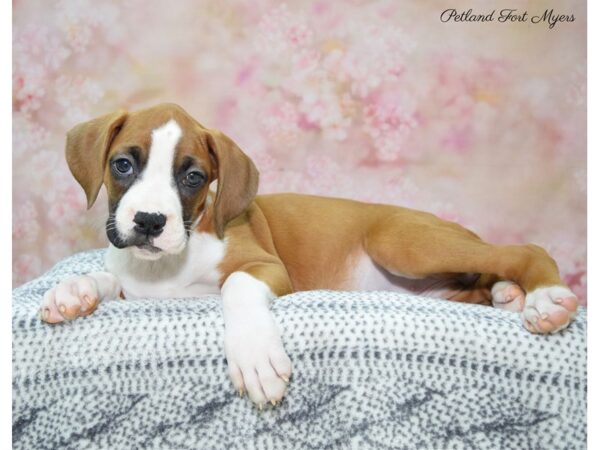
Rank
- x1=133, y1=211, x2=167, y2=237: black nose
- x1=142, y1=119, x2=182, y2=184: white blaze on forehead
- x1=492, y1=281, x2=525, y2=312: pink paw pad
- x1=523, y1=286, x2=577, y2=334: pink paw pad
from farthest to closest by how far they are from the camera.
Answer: x1=492, y1=281, x2=525, y2=312: pink paw pad
x1=142, y1=119, x2=182, y2=184: white blaze on forehead
x1=133, y1=211, x2=167, y2=237: black nose
x1=523, y1=286, x2=577, y2=334: pink paw pad

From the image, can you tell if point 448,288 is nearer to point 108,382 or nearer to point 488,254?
point 488,254

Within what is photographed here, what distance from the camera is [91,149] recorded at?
271 centimetres

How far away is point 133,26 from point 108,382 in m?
2.89

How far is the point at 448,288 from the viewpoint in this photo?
11.1ft

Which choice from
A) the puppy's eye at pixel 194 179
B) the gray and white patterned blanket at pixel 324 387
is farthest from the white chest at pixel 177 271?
the gray and white patterned blanket at pixel 324 387

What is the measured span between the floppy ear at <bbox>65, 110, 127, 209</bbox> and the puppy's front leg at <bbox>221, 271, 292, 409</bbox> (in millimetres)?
882

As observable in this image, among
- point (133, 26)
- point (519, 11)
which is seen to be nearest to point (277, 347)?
point (133, 26)

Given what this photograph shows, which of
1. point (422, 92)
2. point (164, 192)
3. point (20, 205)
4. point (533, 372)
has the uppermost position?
point (422, 92)

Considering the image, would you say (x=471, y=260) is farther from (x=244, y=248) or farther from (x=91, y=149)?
(x=91, y=149)

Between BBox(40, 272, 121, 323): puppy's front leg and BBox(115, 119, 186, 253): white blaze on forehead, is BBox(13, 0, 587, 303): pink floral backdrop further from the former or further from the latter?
BBox(40, 272, 121, 323): puppy's front leg

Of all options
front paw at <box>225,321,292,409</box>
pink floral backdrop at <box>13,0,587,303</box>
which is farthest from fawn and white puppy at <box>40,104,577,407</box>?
pink floral backdrop at <box>13,0,587,303</box>

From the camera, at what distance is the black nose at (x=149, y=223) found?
94.7 inches

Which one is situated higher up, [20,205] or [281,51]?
[281,51]

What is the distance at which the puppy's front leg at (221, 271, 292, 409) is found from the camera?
213 centimetres
